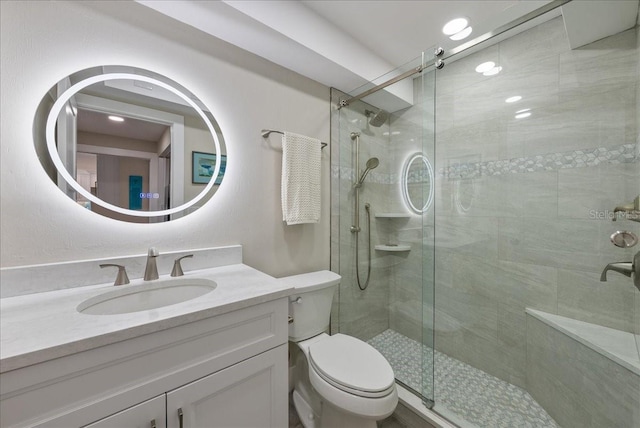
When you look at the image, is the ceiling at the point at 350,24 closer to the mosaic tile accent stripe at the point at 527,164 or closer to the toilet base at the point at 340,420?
the mosaic tile accent stripe at the point at 527,164

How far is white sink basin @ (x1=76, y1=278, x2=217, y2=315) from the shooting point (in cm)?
93

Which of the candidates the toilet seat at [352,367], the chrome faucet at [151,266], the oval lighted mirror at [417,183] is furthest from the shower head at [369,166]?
the chrome faucet at [151,266]

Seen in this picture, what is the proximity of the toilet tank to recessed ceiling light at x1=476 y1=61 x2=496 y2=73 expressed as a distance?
1.77 metres

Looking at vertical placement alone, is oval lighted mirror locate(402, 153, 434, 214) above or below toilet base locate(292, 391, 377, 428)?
above

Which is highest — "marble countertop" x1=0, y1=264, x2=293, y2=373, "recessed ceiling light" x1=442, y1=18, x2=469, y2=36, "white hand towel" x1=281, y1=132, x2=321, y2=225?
"recessed ceiling light" x1=442, y1=18, x2=469, y2=36

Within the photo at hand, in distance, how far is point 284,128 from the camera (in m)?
1.61

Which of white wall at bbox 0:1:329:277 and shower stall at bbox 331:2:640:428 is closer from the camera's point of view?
white wall at bbox 0:1:329:277

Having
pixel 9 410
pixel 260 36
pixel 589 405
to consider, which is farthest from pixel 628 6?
pixel 9 410

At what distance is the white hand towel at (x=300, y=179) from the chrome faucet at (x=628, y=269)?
1.56 meters

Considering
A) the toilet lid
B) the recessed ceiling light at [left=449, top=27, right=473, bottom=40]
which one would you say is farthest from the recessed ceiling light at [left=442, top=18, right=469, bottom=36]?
the toilet lid

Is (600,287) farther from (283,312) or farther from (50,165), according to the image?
(50,165)

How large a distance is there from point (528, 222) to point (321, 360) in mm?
1532

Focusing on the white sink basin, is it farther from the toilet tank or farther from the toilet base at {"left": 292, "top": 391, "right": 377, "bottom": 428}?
the toilet base at {"left": 292, "top": 391, "right": 377, "bottom": 428}

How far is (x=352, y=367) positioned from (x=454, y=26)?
2.14m
